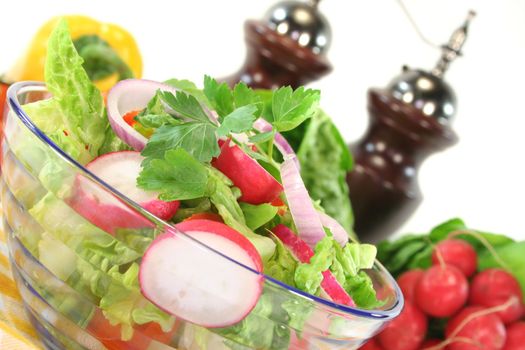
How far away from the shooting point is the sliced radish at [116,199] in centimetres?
47

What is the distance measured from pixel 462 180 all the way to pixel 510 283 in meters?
1.66

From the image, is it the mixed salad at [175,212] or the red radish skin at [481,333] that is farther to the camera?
the red radish skin at [481,333]

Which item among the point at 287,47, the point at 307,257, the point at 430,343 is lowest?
the point at 430,343

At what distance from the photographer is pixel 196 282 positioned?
1.54 ft

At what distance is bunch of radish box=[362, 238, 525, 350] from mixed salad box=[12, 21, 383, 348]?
0.52m

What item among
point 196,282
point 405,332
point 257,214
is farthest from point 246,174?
point 405,332

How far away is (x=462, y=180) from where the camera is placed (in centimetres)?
278

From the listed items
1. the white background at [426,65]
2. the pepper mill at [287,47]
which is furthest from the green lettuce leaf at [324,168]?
the white background at [426,65]

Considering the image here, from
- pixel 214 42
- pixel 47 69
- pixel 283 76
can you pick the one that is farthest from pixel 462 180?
pixel 47 69

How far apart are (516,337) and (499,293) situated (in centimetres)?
7

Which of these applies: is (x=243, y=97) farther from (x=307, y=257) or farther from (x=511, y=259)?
(x=511, y=259)

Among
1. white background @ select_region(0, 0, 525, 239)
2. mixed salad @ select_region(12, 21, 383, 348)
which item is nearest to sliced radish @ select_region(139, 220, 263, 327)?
mixed salad @ select_region(12, 21, 383, 348)

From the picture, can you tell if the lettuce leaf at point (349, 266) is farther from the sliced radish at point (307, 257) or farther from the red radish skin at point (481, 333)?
the red radish skin at point (481, 333)

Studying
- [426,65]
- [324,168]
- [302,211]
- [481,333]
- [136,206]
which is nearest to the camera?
[136,206]
